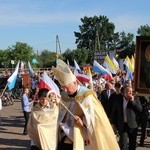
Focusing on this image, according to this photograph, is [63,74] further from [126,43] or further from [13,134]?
[126,43]

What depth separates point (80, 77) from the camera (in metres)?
15.7

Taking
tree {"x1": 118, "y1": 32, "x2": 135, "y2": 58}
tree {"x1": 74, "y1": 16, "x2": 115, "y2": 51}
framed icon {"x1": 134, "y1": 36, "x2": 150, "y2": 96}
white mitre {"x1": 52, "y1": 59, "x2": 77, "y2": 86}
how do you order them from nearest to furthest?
white mitre {"x1": 52, "y1": 59, "x2": 77, "y2": 86} → framed icon {"x1": 134, "y1": 36, "x2": 150, "y2": 96} → tree {"x1": 118, "y1": 32, "x2": 135, "y2": 58} → tree {"x1": 74, "y1": 16, "x2": 115, "y2": 51}

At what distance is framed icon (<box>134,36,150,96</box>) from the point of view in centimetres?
722

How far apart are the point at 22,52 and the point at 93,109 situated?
229 feet

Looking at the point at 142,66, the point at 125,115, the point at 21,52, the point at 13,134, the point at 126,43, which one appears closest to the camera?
the point at 142,66

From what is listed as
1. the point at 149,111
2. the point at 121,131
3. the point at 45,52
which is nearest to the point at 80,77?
the point at 149,111

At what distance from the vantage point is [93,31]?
112 meters

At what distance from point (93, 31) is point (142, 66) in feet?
346

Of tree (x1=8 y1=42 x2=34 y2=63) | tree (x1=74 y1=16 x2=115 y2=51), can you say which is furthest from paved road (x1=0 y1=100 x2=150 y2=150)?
tree (x1=74 y1=16 x2=115 y2=51)

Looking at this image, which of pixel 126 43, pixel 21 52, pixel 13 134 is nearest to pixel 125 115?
pixel 13 134

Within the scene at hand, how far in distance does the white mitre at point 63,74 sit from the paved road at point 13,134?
213 inches

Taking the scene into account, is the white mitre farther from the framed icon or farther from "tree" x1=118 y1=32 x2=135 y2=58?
"tree" x1=118 y1=32 x2=135 y2=58

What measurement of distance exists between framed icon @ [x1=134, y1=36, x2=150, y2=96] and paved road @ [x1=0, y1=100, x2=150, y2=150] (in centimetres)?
429

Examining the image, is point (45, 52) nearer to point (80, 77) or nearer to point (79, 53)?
point (79, 53)
